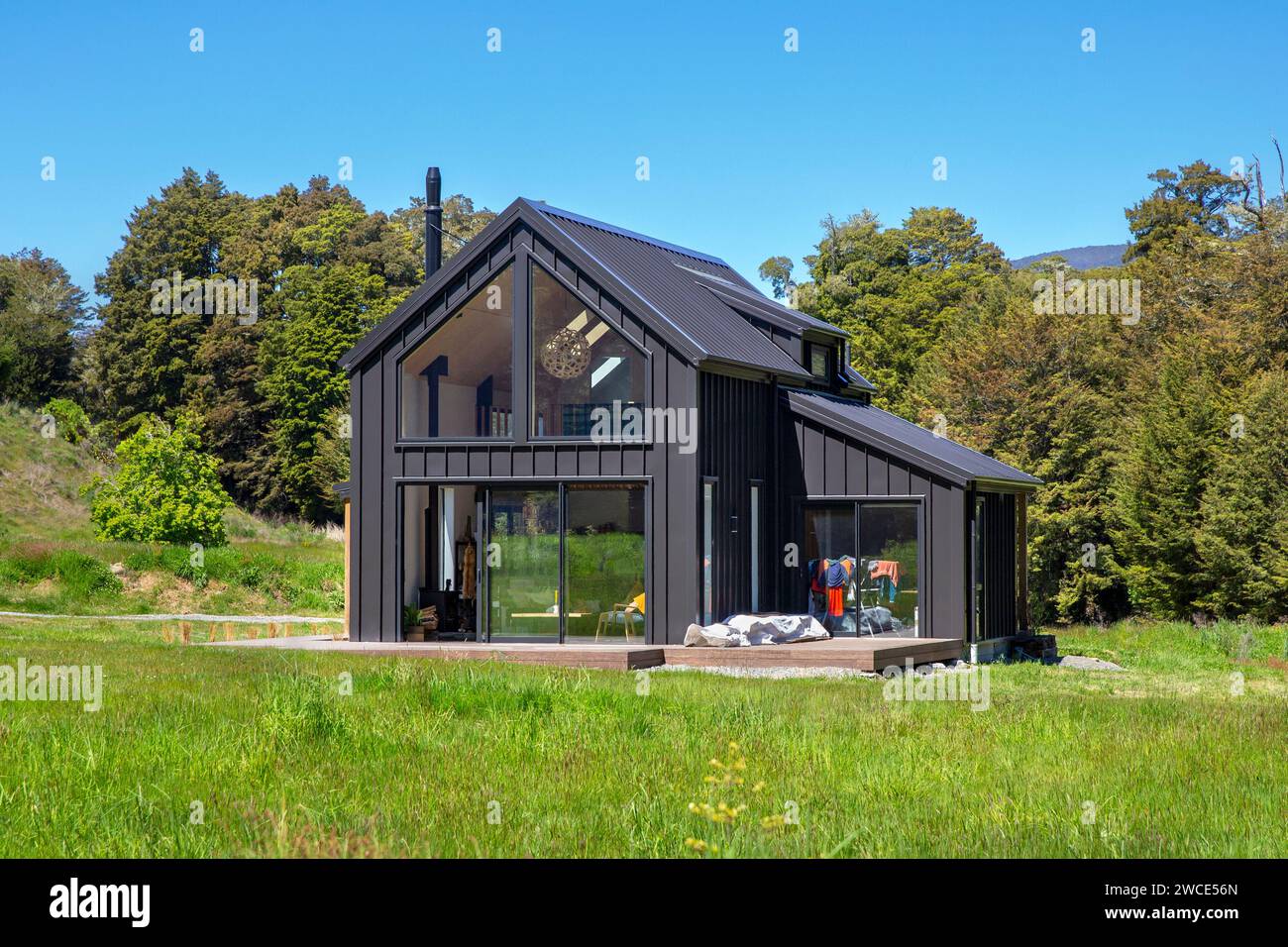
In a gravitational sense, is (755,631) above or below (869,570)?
below

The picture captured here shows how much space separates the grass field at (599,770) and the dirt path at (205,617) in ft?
46.1

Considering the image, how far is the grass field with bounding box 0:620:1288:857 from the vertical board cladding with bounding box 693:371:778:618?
6.38m

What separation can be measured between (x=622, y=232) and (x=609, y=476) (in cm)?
622

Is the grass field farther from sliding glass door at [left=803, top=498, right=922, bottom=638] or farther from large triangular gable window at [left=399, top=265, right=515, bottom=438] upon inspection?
large triangular gable window at [left=399, top=265, right=515, bottom=438]

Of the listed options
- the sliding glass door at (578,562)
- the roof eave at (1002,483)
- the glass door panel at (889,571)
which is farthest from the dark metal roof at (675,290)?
the roof eave at (1002,483)

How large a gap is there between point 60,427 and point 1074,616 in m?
38.8

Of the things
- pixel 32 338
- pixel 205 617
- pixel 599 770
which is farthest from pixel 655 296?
pixel 32 338

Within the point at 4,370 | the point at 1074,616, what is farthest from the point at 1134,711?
the point at 4,370

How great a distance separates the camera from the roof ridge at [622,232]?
2364 centimetres

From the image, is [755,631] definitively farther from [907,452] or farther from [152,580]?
[152,580]

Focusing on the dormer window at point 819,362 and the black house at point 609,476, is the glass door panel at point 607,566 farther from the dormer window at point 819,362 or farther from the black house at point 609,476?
the dormer window at point 819,362

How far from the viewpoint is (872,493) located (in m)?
23.8

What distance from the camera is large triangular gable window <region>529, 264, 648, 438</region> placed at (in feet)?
73.7

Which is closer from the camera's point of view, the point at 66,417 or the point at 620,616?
the point at 620,616
